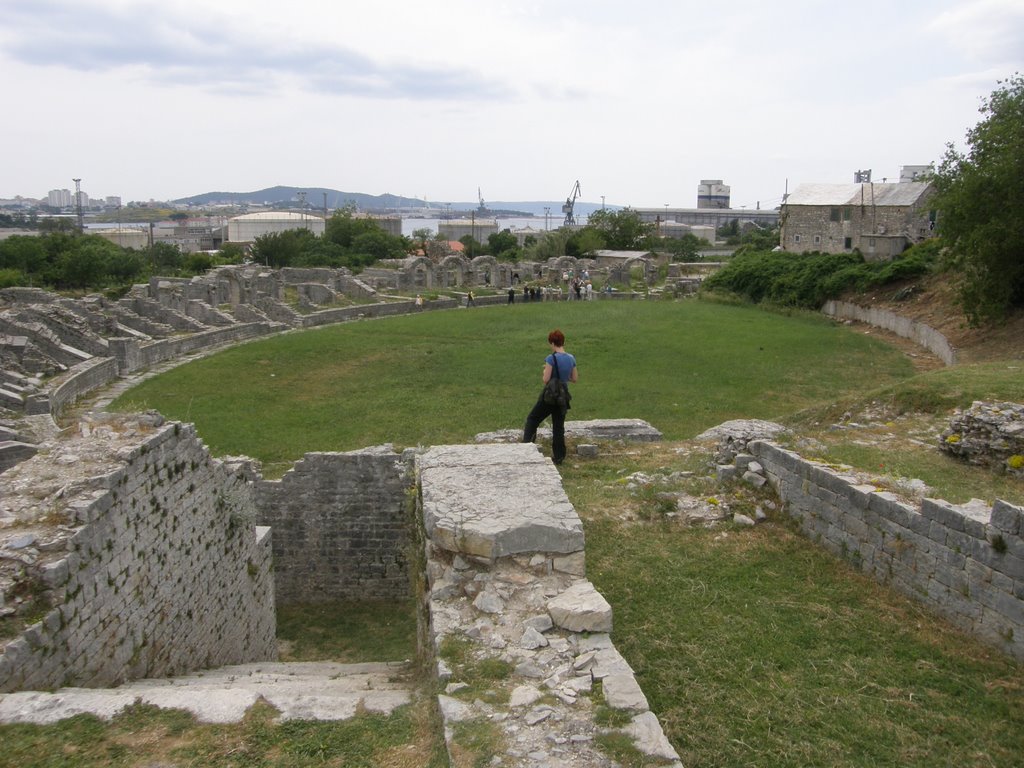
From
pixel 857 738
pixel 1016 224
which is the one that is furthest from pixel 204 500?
pixel 1016 224

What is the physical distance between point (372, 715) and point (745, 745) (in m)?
2.10

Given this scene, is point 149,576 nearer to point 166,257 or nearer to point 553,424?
point 553,424

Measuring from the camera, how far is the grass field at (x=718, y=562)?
4.46 m

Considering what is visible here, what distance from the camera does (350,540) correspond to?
1041 cm

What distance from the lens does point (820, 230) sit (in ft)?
156

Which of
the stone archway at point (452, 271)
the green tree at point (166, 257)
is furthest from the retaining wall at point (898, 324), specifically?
the green tree at point (166, 257)

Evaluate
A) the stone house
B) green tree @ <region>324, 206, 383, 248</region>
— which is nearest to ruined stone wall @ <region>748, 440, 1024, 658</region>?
the stone house

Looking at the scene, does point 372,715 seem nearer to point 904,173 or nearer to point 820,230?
point 820,230

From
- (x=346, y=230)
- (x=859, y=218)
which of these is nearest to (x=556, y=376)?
(x=859, y=218)

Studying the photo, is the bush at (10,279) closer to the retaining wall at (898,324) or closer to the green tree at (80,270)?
the green tree at (80,270)

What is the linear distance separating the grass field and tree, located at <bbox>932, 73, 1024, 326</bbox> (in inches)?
144

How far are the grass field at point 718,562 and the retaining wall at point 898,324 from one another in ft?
6.32

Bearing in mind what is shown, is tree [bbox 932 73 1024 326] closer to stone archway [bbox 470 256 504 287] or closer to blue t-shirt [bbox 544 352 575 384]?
blue t-shirt [bbox 544 352 575 384]

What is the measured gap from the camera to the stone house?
42.5 m
